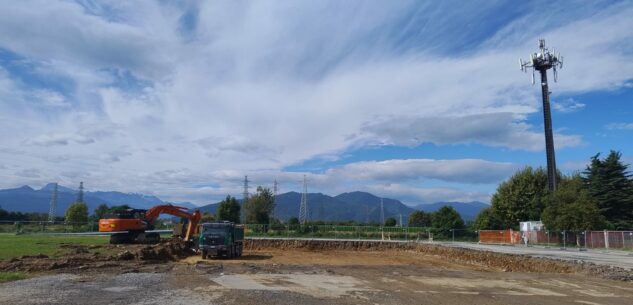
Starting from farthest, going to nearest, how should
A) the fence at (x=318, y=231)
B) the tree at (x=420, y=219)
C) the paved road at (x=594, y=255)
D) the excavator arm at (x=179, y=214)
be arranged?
the tree at (x=420, y=219)
the fence at (x=318, y=231)
the excavator arm at (x=179, y=214)
the paved road at (x=594, y=255)

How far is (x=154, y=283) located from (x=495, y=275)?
592 inches

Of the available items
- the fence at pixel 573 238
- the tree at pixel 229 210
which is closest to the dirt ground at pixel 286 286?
the fence at pixel 573 238

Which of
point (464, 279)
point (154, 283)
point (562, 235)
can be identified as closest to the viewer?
point (154, 283)

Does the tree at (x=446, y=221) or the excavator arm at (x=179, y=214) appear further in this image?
the tree at (x=446, y=221)

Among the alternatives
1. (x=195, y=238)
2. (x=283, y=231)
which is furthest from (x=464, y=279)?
(x=283, y=231)

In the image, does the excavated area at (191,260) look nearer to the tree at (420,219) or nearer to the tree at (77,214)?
the tree at (77,214)

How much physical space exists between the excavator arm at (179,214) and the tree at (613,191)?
42.6 metres

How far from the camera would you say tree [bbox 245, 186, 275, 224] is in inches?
3548

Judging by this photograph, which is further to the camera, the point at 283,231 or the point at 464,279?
the point at 283,231

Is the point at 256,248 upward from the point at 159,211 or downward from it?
downward

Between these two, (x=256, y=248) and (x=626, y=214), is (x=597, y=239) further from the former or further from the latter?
(x=256, y=248)

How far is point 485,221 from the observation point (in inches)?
2771

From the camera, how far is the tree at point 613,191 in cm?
5657

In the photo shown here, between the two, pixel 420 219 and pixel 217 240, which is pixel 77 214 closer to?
pixel 217 240
